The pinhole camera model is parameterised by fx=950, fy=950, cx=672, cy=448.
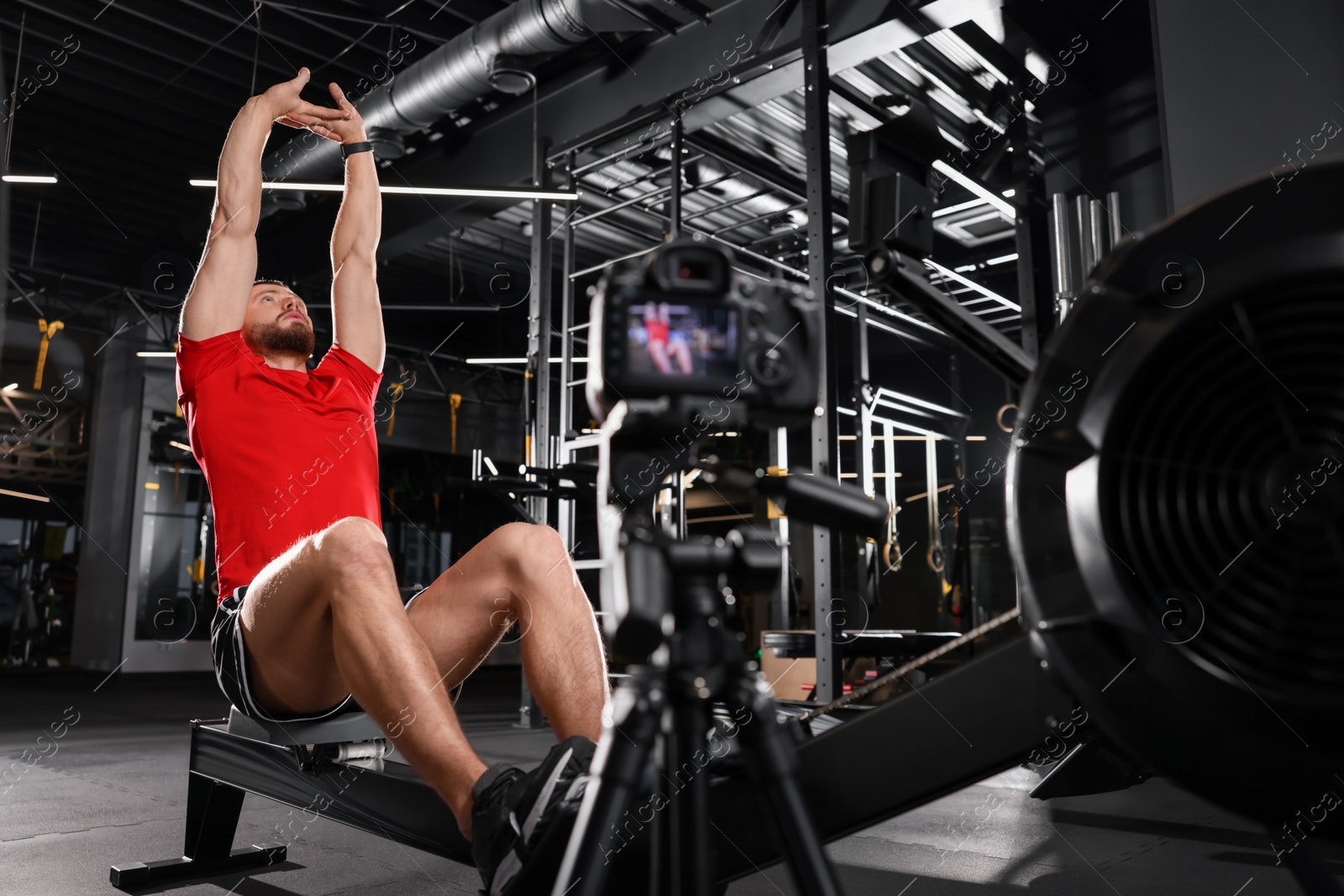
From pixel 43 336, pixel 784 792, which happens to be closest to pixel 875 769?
pixel 784 792

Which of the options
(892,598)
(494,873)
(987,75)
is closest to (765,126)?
(987,75)

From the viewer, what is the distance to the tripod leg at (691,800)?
0.70 metres

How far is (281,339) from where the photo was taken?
210cm

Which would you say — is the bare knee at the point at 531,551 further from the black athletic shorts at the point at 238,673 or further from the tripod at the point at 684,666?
the tripod at the point at 684,666

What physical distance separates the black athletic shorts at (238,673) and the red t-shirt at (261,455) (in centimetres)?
13

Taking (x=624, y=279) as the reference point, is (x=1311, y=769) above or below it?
below

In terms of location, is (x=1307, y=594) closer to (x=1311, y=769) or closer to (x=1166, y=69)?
(x=1311, y=769)

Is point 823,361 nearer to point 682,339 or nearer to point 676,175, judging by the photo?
point 676,175

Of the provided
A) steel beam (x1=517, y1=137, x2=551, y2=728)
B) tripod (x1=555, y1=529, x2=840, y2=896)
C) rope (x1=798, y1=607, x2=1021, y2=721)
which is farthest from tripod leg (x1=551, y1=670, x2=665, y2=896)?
steel beam (x1=517, y1=137, x2=551, y2=728)

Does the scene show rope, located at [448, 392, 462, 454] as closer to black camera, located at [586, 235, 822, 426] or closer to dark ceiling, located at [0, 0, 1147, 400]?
dark ceiling, located at [0, 0, 1147, 400]

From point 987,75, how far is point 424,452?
8.12 meters

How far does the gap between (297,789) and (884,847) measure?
1.27m

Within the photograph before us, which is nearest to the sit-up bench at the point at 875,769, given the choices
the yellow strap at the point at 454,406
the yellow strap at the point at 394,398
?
the yellow strap at the point at 394,398

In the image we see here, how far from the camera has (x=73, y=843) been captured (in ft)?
7.09
